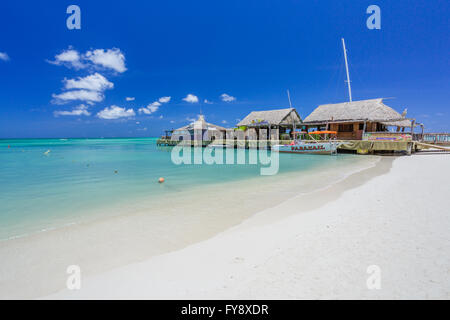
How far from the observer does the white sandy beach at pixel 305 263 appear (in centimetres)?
201

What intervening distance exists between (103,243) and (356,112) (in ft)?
82.4

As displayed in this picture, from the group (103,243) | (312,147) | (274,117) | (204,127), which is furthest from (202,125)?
(103,243)

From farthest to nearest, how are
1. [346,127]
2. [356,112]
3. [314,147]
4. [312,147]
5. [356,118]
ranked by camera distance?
1. [346,127]
2. [356,112]
3. [356,118]
4. [312,147]
5. [314,147]

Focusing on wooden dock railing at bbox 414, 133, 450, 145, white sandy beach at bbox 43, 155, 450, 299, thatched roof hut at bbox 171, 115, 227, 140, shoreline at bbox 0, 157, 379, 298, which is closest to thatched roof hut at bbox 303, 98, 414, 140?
wooden dock railing at bbox 414, 133, 450, 145

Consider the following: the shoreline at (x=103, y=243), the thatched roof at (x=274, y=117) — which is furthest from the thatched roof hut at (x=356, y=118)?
the shoreline at (x=103, y=243)

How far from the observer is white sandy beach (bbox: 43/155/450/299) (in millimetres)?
2010

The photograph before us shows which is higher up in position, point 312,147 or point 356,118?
point 356,118

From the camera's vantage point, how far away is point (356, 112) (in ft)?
73.2

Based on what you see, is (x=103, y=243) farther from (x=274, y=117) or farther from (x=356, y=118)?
(x=274, y=117)

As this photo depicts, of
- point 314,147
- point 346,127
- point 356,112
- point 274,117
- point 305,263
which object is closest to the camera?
point 305,263

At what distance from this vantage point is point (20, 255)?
10.2 ft
